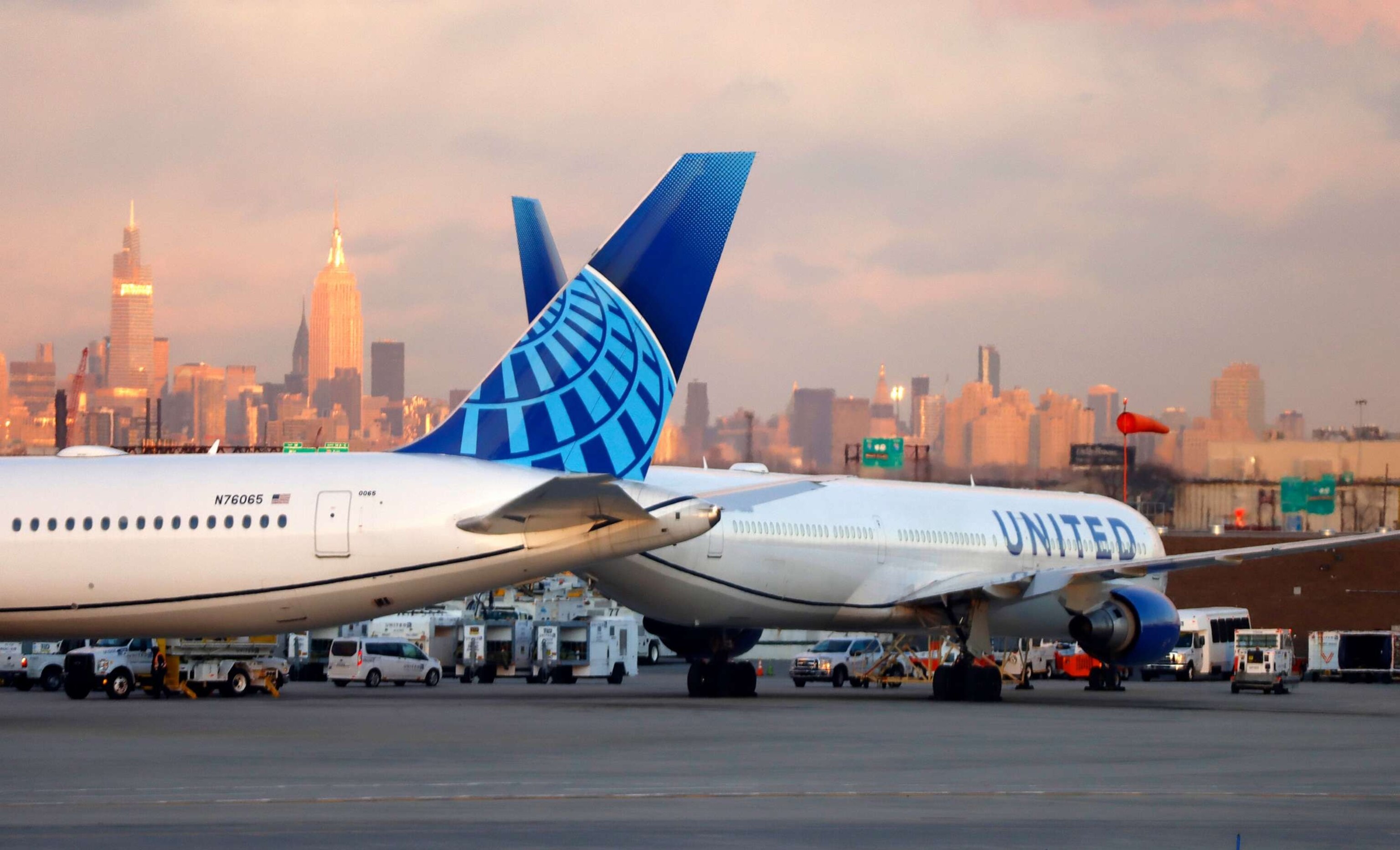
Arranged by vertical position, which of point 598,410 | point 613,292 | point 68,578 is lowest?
point 68,578

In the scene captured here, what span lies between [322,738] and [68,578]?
4.69 metres

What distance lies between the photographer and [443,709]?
1266 inches

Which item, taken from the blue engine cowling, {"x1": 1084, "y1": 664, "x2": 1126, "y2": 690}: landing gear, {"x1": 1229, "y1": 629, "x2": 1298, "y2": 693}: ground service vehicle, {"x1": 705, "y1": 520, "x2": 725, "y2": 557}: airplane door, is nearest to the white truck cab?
{"x1": 705, "y1": 520, "x2": 725, "y2": 557}: airplane door

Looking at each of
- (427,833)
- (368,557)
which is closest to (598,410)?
(368,557)

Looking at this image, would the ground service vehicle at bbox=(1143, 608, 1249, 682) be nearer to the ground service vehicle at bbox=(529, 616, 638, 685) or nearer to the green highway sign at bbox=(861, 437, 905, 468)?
the ground service vehicle at bbox=(529, 616, 638, 685)

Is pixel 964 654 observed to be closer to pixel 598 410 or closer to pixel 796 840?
pixel 598 410

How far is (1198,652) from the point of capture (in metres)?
63.1

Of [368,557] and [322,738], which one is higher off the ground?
[368,557]

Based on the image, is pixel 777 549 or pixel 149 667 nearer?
pixel 777 549

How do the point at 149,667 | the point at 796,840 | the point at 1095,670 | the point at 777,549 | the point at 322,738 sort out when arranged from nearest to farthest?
the point at 796,840 < the point at 322,738 < the point at 777,549 < the point at 149,667 < the point at 1095,670

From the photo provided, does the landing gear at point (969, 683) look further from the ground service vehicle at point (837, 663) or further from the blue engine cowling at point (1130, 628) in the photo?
the ground service vehicle at point (837, 663)

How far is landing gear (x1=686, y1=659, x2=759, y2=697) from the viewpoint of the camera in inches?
1502

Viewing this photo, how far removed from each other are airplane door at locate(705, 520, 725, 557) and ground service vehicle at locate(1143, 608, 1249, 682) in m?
32.8

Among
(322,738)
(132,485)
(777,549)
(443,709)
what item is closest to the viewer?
(322,738)
